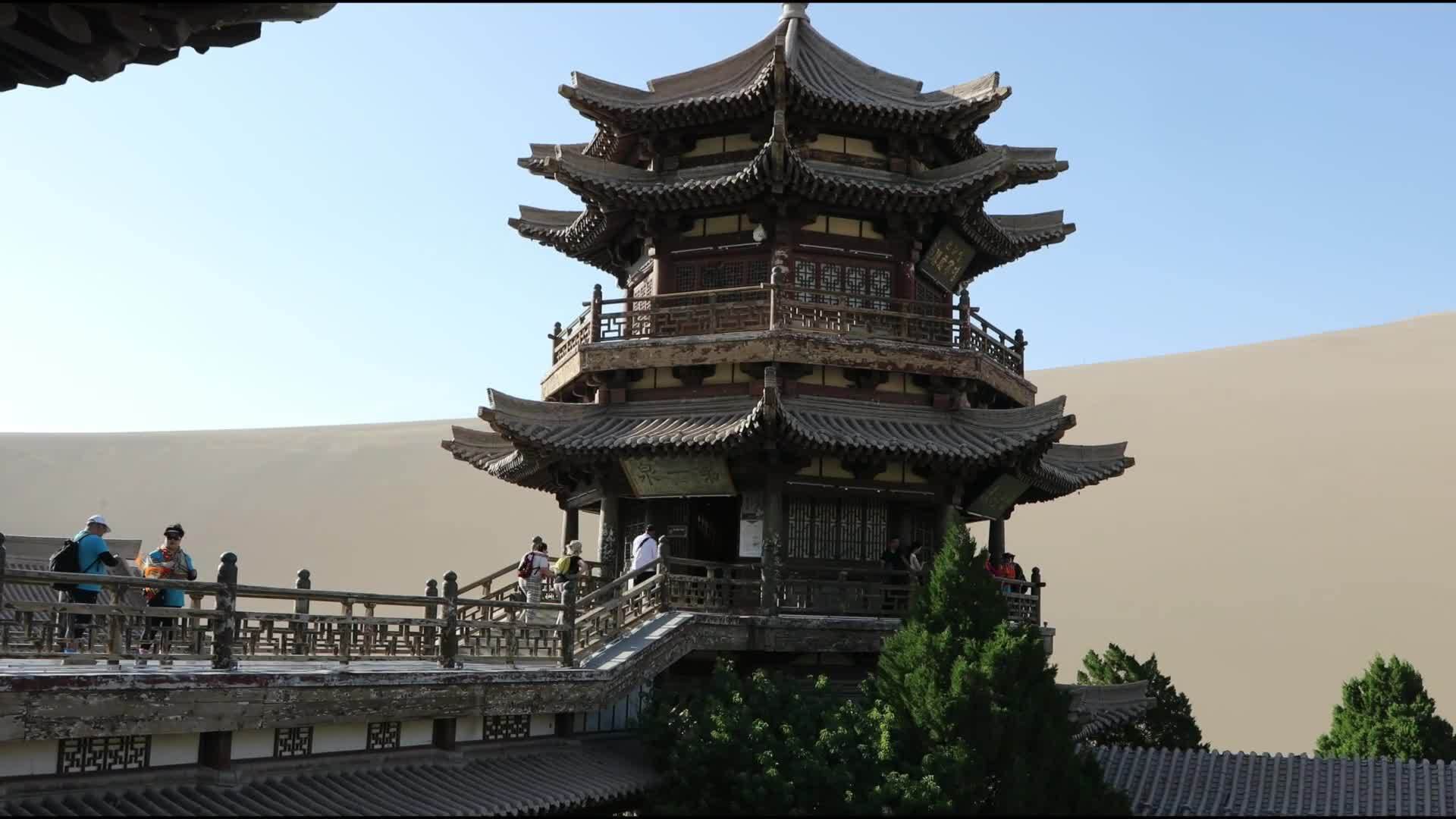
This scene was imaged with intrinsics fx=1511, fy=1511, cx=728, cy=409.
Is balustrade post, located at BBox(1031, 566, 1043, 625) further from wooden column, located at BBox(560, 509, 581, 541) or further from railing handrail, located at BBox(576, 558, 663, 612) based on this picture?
wooden column, located at BBox(560, 509, 581, 541)

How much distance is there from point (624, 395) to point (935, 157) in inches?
272

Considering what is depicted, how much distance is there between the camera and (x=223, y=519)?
87.3m

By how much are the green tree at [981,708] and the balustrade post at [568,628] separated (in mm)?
3856

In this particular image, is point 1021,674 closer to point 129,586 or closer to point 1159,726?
point 129,586

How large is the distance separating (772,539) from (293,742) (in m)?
9.53

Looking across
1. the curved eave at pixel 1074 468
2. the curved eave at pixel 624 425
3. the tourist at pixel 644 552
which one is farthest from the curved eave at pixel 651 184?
the curved eave at pixel 1074 468

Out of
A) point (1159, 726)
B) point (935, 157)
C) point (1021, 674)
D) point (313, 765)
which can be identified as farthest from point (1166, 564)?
point (313, 765)

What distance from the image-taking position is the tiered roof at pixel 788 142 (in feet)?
78.6

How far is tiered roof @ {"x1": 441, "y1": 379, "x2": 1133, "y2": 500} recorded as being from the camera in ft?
73.0

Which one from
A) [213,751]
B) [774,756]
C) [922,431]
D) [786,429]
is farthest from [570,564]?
[213,751]

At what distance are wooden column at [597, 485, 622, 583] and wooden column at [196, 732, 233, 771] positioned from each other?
1146cm

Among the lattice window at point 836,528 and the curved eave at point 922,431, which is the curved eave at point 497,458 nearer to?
the lattice window at point 836,528

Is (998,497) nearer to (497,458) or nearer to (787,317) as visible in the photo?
(787,317)

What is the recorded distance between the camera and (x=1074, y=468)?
26656 millimetres
